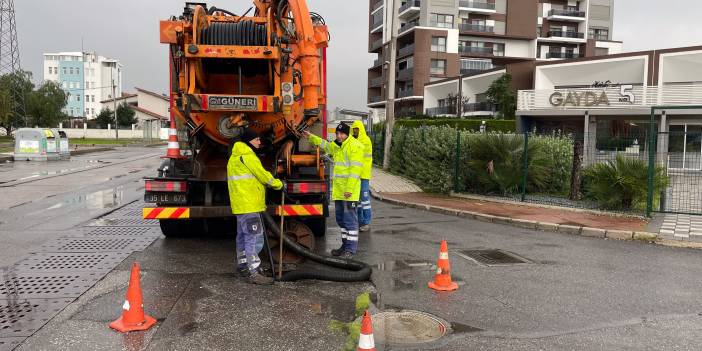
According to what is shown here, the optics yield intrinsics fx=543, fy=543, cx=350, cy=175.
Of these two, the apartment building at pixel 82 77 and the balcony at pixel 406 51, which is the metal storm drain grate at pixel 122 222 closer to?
the balcony at pixel 406 51

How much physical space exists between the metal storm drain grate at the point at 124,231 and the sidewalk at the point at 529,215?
6.07 metres

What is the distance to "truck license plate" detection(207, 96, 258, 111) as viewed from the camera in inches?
265

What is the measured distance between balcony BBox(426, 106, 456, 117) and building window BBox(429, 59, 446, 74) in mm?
8089

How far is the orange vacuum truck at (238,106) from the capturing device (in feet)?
22.4

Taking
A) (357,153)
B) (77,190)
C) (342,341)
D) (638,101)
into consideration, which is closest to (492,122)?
(638,101)

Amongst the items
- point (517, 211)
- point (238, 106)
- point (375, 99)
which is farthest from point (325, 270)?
point (375, 99)

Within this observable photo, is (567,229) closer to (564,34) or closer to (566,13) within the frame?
(564,34)

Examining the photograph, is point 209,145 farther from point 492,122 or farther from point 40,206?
point 492,122

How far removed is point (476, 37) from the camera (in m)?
70.6

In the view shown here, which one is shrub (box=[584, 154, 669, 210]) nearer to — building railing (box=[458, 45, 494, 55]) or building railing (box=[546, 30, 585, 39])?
building railing (box=[458, 45, 494, 55])

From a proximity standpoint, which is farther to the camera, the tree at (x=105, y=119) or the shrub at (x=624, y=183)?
the tree at (x=105, y=119)

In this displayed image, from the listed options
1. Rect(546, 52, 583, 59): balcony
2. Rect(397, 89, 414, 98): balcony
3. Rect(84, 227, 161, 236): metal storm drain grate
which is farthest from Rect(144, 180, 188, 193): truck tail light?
Rect(546, 52, 583, 59): balcony

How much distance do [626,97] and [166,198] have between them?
99.5 ft

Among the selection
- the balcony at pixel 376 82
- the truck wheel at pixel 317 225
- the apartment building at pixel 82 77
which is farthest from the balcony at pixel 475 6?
the apartment building at pixel 82 77
